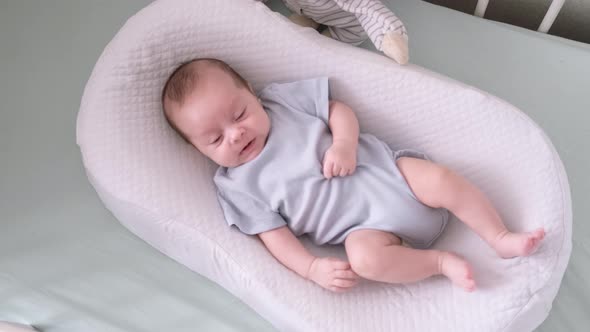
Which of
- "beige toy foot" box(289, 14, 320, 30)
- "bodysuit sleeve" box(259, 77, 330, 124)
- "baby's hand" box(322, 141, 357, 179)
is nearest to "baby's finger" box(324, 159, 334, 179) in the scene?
"baby's hand" box(322, 141, 357, 179)

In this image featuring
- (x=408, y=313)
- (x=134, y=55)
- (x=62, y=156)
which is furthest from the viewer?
(x=62, y=156)

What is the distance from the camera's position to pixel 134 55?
108cm

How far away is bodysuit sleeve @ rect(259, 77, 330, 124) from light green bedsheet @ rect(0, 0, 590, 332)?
0.97 ft

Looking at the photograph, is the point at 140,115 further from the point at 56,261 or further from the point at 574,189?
the point at 574,189

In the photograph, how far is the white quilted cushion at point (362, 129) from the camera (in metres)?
0.94

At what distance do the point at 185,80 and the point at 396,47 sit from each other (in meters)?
0.39

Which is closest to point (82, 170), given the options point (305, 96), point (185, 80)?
point (185, 80)

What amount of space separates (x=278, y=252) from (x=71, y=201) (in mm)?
438

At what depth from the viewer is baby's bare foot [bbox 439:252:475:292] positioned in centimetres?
93

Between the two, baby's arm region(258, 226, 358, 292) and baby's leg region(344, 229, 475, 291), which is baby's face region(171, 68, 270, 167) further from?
baby's leg region(344, 229, 475, 291)

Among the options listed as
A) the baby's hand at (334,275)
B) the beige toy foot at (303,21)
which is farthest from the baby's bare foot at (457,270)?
the beige toy foot at (303,21)

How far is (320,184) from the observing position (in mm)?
1062

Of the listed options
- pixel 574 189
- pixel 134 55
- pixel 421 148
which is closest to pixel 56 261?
pixel 134 55

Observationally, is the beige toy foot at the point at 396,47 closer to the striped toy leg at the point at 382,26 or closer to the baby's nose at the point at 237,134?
the striped toy leg at the point at 382,26
